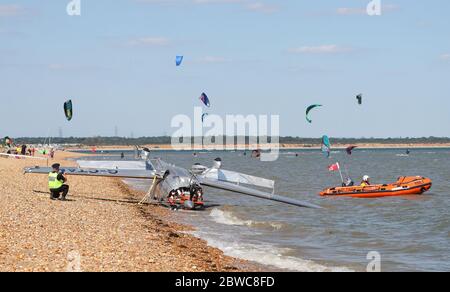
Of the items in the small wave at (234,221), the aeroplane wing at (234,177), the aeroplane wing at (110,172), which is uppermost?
the aeroplane wing at (110,172)

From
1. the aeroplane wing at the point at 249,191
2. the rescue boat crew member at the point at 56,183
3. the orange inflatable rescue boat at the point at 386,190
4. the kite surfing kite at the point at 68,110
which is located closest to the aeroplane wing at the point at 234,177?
the aeroplane wing at the point at 249,191

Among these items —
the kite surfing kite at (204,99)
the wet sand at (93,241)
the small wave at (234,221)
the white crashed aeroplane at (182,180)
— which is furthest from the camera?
the kite surfing kite at (204,99)

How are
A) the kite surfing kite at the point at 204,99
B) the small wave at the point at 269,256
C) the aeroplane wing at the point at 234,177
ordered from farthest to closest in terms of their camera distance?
the kite surfing kite at the point at 204,99 → the aeroplane wing at the point at 234,177 → the small wave at the point at 269,256

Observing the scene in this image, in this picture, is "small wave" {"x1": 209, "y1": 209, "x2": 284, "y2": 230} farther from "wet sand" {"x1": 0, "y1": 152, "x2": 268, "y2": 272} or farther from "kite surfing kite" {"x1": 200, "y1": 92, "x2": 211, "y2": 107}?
"kite surfing kite" {"x1": 200, "y1": 92, "x2": 211, "y2": 107}

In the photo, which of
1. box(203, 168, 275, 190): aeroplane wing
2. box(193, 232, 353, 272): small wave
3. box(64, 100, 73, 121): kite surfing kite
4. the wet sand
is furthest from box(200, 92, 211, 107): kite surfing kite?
box(193, 232, 353, 272): small wave

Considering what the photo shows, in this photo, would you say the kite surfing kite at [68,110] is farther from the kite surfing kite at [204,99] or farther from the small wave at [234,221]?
the small wave at [234,221]

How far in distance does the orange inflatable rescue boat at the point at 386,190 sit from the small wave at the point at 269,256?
1880 cm

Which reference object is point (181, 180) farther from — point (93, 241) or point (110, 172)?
point (93, 241)

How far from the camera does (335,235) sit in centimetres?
2166

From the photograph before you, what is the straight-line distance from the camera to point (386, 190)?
37188 millimetres

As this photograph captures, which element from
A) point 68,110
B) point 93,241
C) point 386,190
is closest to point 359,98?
point 386,190

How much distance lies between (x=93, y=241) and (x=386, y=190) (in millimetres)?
24793

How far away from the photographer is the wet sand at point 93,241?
41.1 feet

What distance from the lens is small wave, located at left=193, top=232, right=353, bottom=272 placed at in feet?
50.1
